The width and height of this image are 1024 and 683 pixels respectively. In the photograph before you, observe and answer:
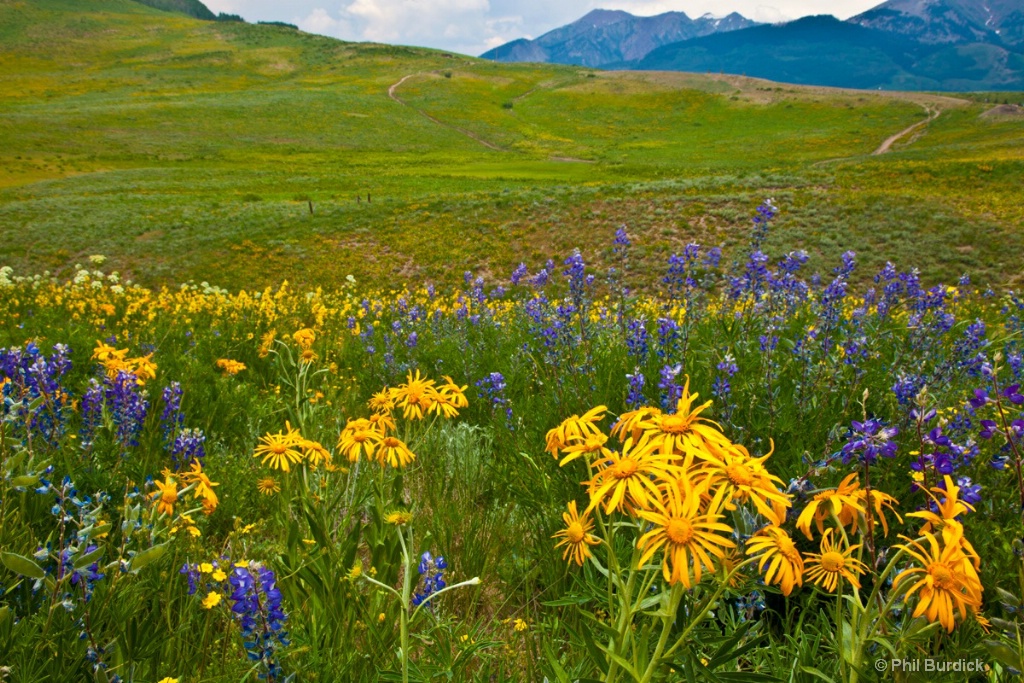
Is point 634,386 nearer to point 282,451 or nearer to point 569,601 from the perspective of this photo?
point 569,601

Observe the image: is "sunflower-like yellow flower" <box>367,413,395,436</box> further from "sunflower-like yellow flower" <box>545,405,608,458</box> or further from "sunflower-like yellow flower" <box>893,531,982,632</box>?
"sunflower-like yellow flower" <box>893,531,982,632</box>

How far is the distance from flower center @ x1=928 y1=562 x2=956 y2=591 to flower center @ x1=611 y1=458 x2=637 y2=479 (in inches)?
20.4

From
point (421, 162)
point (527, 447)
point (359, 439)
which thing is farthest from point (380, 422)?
point (421, 162)

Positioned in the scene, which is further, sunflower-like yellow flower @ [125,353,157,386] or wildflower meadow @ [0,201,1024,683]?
sunflower-like yellow flower @ [125,353,157,386]

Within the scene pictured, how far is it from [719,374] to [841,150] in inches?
2205

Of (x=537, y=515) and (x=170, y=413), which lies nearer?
(x=537, y=515)

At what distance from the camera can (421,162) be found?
156 feet

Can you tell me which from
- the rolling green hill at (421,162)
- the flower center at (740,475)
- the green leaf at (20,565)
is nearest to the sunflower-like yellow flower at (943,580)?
the flower center at (740,475)

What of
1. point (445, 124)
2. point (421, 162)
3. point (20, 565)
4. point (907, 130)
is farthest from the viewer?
point (445, 124)

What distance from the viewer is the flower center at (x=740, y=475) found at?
96cm

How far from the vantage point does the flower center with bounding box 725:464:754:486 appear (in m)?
0.96

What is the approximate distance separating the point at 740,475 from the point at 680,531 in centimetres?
16

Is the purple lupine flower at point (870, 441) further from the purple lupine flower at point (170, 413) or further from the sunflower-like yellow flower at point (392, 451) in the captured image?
the purple lupine flower at point (170, 413)

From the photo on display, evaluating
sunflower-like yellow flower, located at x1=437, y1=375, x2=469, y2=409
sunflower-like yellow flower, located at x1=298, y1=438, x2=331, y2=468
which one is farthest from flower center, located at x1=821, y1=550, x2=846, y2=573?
sunflower-like yellow flower, located at x1=298, y1=438, x2=331, y2=468
